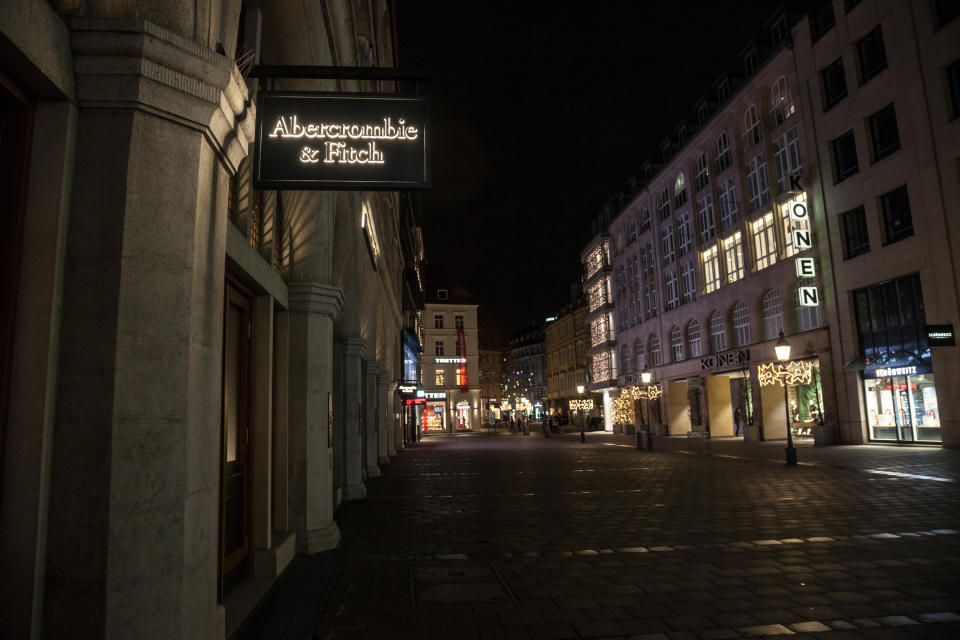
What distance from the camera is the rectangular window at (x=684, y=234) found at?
40344 millimetres

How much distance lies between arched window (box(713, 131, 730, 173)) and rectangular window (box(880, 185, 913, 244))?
1307 cm

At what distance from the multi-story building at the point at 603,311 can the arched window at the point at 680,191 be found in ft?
36.2

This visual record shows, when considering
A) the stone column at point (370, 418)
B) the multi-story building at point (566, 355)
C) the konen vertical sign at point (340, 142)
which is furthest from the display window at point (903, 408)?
the multi-story building at point (566, 355)

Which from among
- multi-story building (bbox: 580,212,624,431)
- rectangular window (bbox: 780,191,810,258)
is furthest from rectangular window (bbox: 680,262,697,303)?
multi-story building (bbox: 580,212,624,431)

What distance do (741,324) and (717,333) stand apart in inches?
104

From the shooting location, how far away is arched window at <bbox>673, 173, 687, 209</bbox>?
41.2 metres

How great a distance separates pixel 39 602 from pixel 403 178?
3.46 m

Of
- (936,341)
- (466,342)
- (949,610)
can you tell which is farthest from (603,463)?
(466,342)

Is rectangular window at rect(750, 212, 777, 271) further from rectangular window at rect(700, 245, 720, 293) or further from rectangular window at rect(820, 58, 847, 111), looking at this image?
rectangular window at rect(820, 58, 847, 111)

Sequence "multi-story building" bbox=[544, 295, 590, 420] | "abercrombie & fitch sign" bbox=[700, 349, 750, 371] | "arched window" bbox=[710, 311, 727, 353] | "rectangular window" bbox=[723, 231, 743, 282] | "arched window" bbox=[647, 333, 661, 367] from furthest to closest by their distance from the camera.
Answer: "multi-story building" bbox=[544, 295, 590, 420], "arched window" bbox=[647, 333, 661, 367], "arched window" bbox=[710, 311, 727, 353], "rectangular window" bbox=[723, 231, 743, 282], "abercrombie & fitch sign" bbox=[700, 349, 750, 371]

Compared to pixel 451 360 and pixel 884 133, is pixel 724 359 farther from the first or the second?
pixel 451 360

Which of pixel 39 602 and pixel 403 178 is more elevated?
pixel 403 178

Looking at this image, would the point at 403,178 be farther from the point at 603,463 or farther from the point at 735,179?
the point at 735,179

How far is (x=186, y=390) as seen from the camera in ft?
10.6
